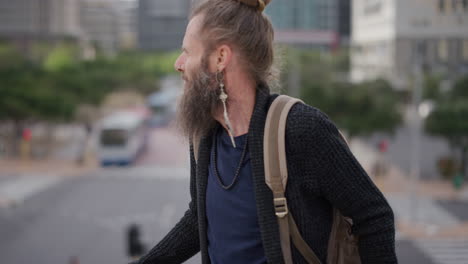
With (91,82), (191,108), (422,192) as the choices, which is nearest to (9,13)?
(91,82)

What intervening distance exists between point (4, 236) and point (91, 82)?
20561mm

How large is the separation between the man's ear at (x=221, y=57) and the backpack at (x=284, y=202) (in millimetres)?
142

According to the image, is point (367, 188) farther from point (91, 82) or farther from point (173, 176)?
point (91, 82)

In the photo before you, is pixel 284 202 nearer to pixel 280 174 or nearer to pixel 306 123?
pixel 280 174

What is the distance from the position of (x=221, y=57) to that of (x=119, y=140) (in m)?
24.0

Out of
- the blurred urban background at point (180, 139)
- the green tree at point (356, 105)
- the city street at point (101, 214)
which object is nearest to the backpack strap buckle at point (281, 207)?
the blurred urban background at point (180, 139)

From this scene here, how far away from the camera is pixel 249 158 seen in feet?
5.11

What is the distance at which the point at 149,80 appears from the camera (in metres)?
46.9

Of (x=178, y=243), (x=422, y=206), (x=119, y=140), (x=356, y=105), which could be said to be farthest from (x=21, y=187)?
(x=178, y=243)

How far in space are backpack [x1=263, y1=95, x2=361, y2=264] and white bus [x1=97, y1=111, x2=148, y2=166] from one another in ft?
77.3

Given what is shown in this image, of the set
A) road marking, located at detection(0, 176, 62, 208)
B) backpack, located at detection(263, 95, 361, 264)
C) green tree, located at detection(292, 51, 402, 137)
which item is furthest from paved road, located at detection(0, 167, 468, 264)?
backpack, located at detection(263, 95, 361, 264)

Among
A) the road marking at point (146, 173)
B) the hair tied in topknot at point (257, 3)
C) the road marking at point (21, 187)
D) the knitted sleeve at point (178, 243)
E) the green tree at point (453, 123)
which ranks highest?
the hair tied in topknot at point (257, 3)

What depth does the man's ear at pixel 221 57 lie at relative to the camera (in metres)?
1.56

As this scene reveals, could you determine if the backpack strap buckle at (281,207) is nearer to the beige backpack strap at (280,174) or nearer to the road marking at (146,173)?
the beige backpack strap at (280,174)
